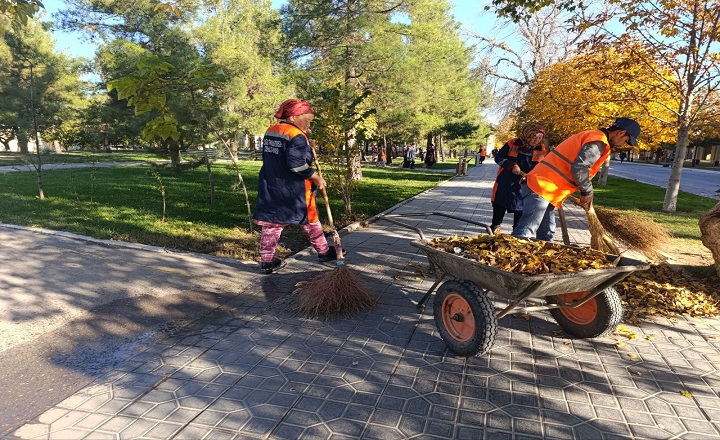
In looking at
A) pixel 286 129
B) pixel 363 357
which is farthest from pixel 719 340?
pixel 286 129

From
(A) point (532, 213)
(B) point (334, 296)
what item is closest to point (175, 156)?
(B) point (334, 296)

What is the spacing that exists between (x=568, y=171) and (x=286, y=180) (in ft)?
9.73

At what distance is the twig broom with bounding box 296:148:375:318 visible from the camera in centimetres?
388

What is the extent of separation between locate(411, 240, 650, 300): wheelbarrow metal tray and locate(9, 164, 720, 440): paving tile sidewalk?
59 centimetres

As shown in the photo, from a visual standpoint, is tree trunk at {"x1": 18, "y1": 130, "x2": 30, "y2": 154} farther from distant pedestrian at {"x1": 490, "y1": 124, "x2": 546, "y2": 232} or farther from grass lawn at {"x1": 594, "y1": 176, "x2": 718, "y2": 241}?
grass lawn at {"x1": 594, "y1": 176, "x2": 718, "y2": 241}

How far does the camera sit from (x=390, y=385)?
2.76m

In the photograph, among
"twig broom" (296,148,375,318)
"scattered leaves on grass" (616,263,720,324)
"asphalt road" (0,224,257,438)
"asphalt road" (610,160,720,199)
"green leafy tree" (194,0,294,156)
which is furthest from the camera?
"asphalt road" (610,160,720,199)

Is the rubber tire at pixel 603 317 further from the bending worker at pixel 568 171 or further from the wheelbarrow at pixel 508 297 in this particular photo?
the bending worker at pixel 568 171

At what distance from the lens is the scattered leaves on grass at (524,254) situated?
287 centimetres

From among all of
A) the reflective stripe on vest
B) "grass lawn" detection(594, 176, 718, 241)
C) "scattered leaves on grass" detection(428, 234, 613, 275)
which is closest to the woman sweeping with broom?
"scattered leaves on grass" detection(428, 234, 613, 275)

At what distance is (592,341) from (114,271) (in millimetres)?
5151

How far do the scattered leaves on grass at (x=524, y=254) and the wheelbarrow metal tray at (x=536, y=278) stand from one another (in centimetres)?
9

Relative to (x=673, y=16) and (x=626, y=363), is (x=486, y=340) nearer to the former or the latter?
(x=626, y=363)

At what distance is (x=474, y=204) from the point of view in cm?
1139
